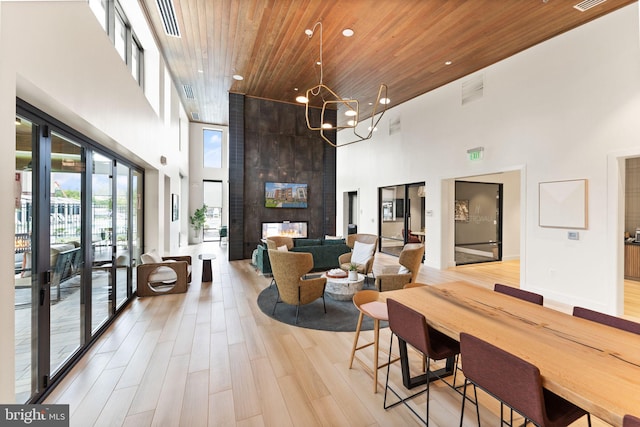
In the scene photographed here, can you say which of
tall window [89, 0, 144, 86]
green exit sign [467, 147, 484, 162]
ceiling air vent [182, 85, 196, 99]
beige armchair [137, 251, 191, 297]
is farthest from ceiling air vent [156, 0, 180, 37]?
green exit sign [467, 147, 484, 162]

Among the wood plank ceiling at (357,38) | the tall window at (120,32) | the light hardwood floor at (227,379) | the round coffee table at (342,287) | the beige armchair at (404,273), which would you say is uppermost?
the wood plank ceiling at (357,38)

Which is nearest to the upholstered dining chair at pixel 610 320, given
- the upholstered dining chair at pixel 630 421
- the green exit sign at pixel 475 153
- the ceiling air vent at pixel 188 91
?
the upholstered dining chair at pixel 630 421

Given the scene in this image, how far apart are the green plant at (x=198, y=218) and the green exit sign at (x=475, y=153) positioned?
9703 mm

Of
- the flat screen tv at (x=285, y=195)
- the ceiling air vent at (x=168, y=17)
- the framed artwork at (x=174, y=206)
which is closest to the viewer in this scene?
the ceiling air vent at (x=168, y=17)

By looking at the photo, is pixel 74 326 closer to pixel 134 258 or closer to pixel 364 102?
pixel 134 258

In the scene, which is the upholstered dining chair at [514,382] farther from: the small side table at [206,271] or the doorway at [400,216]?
the doorway at [400,216]

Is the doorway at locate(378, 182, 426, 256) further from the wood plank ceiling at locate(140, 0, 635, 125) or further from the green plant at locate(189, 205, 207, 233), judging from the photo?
the green plant at locate(189, 205, 207, 233)

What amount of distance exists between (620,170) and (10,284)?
6.69 m

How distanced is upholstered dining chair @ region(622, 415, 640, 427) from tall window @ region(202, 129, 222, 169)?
40.4 ft

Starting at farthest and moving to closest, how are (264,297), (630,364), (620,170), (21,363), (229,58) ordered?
1. (229,58)
2. (264,297)
3. (620,170)
4. (21,363)
5. (630,364)

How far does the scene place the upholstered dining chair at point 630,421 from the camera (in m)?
0.84

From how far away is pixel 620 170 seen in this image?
12.6ft

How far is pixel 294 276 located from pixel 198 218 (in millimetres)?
8647

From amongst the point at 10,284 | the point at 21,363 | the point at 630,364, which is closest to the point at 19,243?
the point at 10,284
